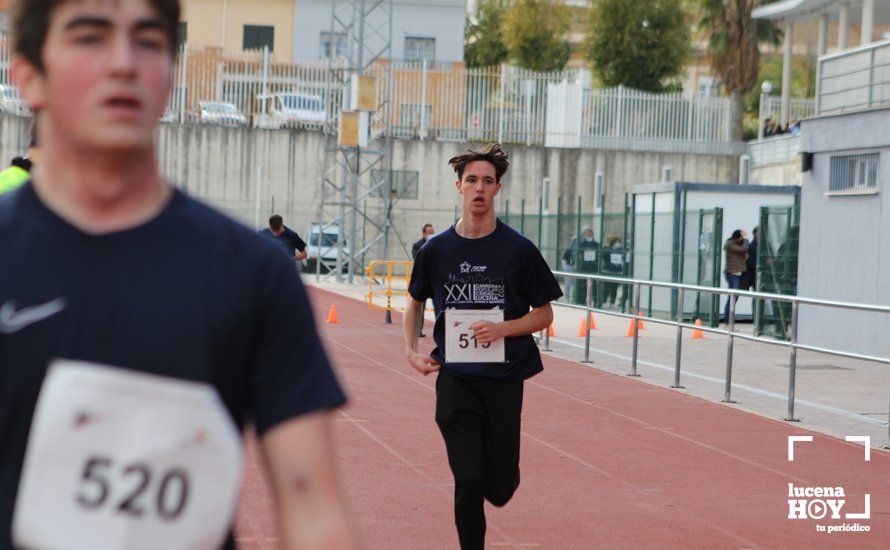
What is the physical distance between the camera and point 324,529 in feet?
7.48

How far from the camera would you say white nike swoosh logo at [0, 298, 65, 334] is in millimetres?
2268

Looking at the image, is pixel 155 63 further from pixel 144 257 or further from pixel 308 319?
pixel 308 319

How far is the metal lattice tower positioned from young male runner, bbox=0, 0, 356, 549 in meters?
32.7

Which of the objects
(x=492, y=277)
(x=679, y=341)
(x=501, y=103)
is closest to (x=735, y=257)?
(x=679, y=341)

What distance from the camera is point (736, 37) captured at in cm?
4781

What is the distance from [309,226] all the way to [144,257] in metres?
41.1

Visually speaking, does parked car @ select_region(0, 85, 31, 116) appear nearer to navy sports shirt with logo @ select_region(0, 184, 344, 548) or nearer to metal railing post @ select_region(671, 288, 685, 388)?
metal railing post @ select_region(671, 288, 685, 388)

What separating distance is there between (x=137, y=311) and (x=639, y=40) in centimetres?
5856

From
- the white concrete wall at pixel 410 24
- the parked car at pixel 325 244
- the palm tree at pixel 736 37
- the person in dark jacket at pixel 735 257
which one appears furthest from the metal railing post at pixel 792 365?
the white concrete wall at pixel 410 24

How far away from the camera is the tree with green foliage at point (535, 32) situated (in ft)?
213

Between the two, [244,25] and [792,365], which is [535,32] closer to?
[244,25]

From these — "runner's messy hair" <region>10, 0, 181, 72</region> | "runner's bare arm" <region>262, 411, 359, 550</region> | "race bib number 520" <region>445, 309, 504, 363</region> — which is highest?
"runner's messy hair" <region>10, 0, 181, 72</region>

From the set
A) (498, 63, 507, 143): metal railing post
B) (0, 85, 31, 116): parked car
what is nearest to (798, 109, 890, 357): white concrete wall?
(498, 63, 507, 143): metal railing post

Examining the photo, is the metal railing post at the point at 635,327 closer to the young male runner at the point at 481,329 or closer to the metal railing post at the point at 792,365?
the metal railing post at the point at 792,365
